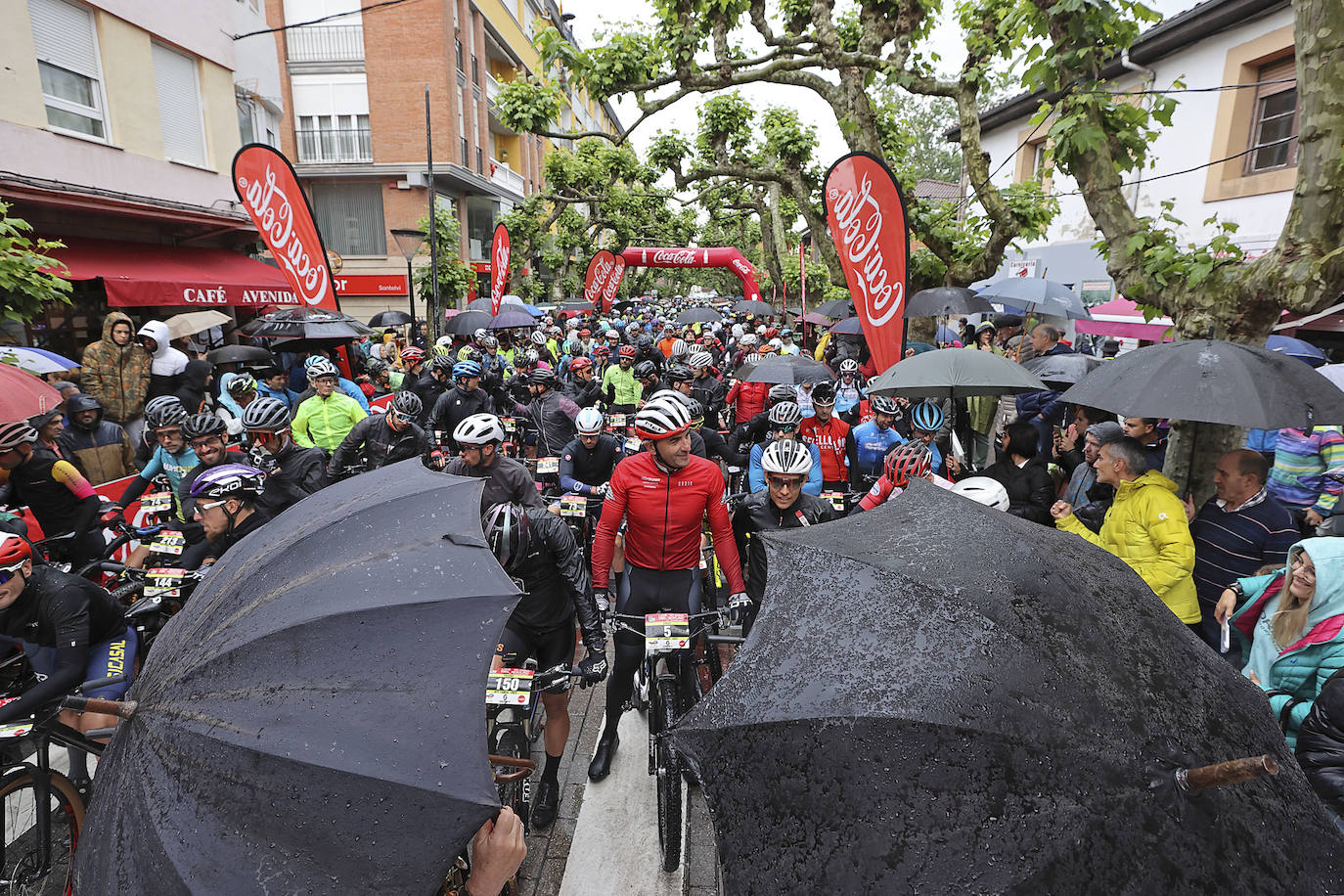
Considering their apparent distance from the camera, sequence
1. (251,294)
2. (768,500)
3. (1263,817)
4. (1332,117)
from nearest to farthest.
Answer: (1263,817)
(1332,117)
(768,500)
(251,294)

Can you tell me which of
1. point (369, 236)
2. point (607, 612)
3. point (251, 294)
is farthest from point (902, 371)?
point (369, 236)

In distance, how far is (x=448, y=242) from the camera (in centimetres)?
2186

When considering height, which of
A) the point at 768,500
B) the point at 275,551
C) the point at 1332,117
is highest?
the point at 1332,117

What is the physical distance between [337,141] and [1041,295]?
26883 millimetres

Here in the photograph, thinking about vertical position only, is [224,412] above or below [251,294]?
below

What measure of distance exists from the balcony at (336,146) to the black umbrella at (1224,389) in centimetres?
2921

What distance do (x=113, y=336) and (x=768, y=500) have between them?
8.47 m

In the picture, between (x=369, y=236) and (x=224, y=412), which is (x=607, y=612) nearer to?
(x=224, y=412)

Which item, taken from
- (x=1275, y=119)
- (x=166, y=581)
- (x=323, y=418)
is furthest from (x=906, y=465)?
(x=1275, y=119)

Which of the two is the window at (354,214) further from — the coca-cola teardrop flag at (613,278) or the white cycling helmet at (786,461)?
the white cycling helmet at (786,461)

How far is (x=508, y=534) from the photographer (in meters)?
3.68

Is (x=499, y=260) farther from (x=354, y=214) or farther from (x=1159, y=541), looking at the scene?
(x=1159, y=541)

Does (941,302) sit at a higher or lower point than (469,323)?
higher

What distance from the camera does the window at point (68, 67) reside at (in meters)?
11.0
